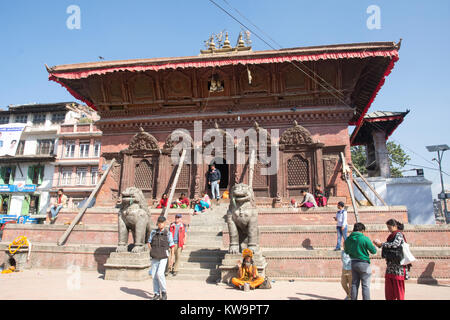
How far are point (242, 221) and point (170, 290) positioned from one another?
7.80 feet

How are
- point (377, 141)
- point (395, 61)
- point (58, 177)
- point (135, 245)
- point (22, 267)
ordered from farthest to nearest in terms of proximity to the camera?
1. point (58, 177)
2. point (377, 141)
3. point (395, 61)
4. point (22, 267)
5. point (135, 245)

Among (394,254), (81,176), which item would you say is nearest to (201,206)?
(394,254)

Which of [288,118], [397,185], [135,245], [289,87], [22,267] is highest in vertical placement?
[289,87]

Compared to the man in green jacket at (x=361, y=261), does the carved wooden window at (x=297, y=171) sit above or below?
above

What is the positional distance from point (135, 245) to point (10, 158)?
3420 cm

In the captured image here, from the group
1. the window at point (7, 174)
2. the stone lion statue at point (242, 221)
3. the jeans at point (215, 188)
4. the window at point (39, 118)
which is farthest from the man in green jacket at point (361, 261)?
the window at point (39, 118)

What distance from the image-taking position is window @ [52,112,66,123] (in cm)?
3705

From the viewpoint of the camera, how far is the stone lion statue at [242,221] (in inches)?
313

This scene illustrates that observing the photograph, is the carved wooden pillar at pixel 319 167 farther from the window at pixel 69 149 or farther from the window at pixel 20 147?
the window at pixel 20 147

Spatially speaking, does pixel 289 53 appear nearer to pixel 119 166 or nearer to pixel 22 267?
pixel 119 166

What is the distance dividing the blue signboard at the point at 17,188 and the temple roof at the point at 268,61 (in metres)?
23.4

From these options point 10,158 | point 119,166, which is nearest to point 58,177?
point 10,158

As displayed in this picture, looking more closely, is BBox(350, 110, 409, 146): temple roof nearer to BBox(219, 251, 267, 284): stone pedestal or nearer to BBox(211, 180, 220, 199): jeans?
BBox(211, 180, 220, 199): jeans

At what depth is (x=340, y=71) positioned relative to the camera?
46.7ft
